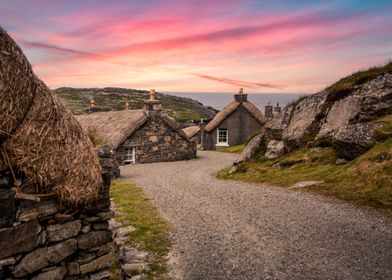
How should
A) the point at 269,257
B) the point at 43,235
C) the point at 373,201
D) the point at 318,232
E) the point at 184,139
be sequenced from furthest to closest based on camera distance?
the point at 184,139
the point at 373,201
the point at 318,232
the point at 269,257
the point at 43,235

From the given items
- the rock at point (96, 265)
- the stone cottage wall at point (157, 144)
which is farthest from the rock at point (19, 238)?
the stone cottage wall at point (157, 144)

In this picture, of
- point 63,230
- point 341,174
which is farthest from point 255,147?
point 63,230

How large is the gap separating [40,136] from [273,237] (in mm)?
6895

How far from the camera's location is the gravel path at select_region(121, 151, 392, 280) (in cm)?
841

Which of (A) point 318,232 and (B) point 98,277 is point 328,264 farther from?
(B) point 98,277

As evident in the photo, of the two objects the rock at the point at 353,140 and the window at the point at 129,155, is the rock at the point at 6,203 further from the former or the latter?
the window at the point at 129,155

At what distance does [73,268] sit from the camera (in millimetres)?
6984

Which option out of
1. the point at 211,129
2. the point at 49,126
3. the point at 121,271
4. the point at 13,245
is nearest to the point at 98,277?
the point at 121,271

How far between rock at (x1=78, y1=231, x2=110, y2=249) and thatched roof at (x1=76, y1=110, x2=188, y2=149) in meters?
22.9

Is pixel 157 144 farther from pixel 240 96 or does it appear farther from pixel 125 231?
pixel 125 231

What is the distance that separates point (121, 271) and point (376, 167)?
10231mm

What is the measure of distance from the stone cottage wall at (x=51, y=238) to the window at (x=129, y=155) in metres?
24.2

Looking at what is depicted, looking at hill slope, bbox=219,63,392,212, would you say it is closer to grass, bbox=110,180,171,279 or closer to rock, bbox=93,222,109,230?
grass, bbox=110,180,171,279

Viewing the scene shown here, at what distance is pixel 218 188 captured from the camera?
17.8 meters
